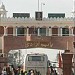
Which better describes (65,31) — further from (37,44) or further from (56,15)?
(37,44)

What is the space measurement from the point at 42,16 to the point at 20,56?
17.6 ft

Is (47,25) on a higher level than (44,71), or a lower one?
higher

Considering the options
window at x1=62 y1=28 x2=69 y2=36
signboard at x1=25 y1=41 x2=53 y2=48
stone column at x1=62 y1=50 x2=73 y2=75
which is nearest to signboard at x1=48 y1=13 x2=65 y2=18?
window at x1=62 y1=28 x2=69 y2=36

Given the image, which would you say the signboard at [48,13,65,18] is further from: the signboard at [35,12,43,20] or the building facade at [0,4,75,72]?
the signboard at [35,12,43,20]

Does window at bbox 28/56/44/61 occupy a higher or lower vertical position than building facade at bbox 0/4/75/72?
lower

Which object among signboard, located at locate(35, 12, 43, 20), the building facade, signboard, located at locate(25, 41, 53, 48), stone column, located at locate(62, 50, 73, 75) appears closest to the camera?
stone column, located at locate(62, 50, 73, 75)

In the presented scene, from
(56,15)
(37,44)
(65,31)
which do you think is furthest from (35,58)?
(56,15)

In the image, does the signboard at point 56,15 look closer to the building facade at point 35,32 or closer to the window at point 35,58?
the building facade at point 35,32

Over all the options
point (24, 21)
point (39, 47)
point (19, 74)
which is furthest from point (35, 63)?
point (24, 21)

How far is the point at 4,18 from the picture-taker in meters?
46.3

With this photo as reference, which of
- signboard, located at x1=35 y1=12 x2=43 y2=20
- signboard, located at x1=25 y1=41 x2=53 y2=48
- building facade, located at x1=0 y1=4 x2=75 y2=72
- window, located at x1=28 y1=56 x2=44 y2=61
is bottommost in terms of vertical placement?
window, located at x1=28 y1=56 x2=44 y2=61

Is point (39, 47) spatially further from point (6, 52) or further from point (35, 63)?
point (35, 63)

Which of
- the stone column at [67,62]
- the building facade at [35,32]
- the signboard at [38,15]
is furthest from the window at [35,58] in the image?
the signboard at [38,15]

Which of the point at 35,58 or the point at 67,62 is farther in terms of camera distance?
the point at 35,58
